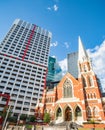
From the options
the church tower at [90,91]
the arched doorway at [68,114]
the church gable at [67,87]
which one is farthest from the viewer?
the church gable at [67,87]

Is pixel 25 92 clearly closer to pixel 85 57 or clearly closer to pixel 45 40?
pixel 85 57

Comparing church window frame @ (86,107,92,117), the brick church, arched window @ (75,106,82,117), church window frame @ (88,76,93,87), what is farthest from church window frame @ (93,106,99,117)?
church window frame @ (88,76,93,87)

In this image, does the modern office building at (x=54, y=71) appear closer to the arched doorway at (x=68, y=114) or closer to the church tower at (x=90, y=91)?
the church tower at (x=90, y=91)

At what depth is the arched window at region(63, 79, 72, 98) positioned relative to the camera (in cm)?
3870

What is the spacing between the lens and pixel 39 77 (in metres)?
64.4

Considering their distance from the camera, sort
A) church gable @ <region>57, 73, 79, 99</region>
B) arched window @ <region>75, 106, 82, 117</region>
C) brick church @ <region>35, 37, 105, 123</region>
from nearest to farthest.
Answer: brick church @ <region>35, 37, 105, 123</region>
arched window @ <region>75, 106, 82, 117</region>
church gable @ <region>57, 73, 79, 99</region>

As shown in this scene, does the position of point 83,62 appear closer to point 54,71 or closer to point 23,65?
point 23,65

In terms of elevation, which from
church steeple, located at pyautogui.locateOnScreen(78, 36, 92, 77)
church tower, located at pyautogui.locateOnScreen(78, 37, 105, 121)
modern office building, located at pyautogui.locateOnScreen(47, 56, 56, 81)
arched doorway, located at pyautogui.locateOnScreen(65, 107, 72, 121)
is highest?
modern office building, located at pyautogui.locateOnScreen(47, 56, 56, 81)

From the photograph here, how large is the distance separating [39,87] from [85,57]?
1150 inches

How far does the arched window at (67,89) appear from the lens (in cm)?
3870

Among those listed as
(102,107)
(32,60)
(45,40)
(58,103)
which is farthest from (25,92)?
(45,40)

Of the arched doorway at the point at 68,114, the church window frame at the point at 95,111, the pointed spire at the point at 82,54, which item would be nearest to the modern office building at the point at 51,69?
the pointed spire at the point at 82,54

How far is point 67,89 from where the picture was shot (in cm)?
3984

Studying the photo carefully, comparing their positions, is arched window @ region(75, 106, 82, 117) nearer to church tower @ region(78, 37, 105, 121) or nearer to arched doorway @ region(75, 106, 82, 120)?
arched doorway @ region(75, 106, 82, 120)
